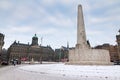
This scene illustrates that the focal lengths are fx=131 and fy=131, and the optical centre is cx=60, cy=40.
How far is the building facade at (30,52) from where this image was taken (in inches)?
4537

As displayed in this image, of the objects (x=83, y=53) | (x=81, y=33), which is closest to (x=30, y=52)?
(x=81, y=33)

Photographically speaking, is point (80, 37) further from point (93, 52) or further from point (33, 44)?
point (33, 44)

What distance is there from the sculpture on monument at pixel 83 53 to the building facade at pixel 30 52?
91844mm

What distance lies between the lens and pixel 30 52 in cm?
12331

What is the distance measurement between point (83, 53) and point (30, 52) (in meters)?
105

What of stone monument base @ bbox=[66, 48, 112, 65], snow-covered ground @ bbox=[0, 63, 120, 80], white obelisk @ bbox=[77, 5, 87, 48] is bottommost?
snow-covered ground @ bbox=[0, 63, 120, 80]

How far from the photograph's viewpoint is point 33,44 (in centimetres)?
13162

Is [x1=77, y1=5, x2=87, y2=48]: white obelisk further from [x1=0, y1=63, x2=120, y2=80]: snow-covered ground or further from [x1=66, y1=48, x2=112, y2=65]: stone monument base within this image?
[x1=0, y1=63, x2=120, y2=80]: snow-covered ground

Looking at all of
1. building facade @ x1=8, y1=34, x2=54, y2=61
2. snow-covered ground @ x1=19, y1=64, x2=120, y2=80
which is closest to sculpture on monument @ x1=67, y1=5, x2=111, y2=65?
snow-covered ground @ x1=19, y1=64, x2=120, y2=80

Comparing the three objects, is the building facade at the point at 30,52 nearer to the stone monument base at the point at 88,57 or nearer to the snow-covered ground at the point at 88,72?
the stone monument base at the point at 88,57

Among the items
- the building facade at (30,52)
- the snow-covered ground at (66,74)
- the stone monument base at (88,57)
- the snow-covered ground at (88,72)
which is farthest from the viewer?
the building facade at (30,52)

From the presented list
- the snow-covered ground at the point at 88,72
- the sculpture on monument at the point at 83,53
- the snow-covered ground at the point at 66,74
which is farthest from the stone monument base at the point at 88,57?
the snow-covered ground at the point at 66,74

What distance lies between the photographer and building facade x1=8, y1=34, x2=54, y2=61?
378 ft

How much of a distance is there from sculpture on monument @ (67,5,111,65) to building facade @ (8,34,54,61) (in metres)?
91.8
